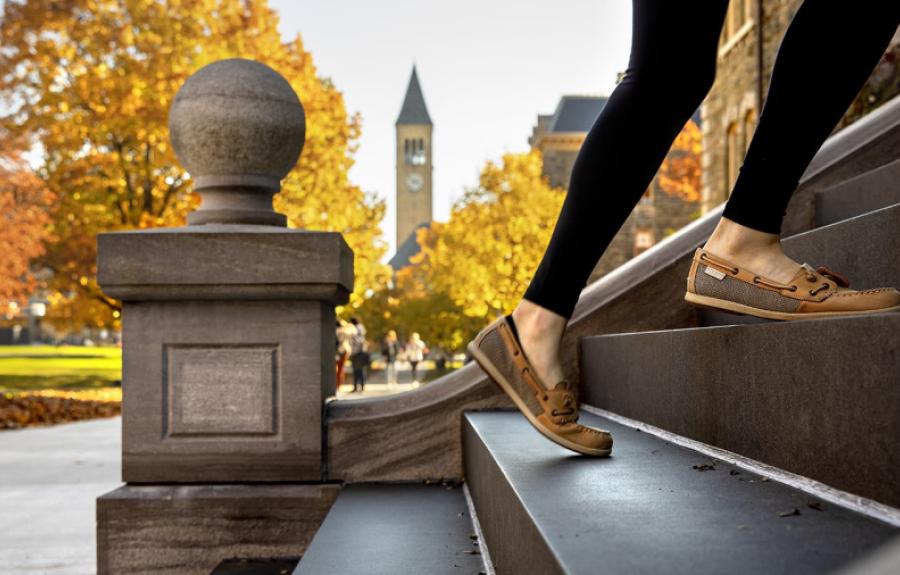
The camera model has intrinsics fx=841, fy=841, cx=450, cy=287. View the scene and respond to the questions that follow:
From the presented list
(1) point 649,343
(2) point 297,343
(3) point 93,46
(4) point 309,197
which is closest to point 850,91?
(1) point 649,343

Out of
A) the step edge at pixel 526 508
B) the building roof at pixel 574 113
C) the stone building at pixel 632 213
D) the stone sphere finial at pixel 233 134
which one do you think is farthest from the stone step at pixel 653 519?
the building roof at pixel 574 113

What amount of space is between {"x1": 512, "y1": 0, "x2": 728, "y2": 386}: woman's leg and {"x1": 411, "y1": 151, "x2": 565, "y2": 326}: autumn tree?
1065 inches

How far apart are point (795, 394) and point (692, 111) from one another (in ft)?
2.38

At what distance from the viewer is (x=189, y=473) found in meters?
3.44

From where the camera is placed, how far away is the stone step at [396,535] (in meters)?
2.23

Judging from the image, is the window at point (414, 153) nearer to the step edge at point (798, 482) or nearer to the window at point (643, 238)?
the window at point (643, 238)

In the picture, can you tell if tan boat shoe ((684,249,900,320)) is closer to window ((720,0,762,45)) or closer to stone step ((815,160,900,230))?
stone step ((815,160,900,230))

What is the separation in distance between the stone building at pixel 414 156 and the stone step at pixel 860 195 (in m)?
Result: 128

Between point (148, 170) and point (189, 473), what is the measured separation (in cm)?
1543

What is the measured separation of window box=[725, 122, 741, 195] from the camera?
14062 millimetres

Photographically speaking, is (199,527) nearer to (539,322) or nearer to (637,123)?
(539,322)

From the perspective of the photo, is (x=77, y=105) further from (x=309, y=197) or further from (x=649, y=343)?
(x=649, y=343)

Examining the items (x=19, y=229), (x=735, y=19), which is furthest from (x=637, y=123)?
(x=19, y=229)

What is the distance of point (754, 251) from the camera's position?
1.94 m
